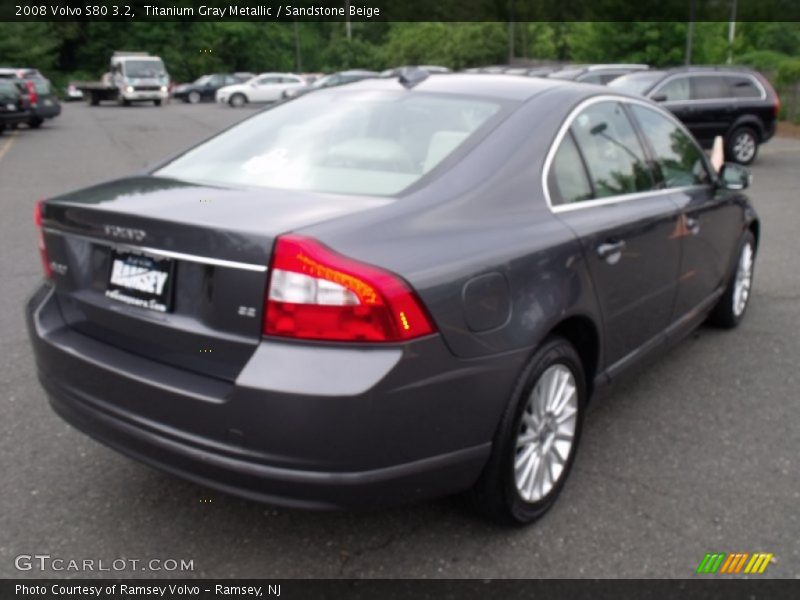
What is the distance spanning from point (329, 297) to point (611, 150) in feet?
6.05

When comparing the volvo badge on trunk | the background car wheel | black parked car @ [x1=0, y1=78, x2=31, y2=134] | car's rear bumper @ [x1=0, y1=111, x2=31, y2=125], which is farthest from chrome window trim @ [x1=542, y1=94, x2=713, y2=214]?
car's rear bumper @ [x1=0, y1=111, x2=31, y2=125]

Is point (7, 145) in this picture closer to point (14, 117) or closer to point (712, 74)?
point (14, 117)

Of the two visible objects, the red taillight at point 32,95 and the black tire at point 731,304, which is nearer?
the black tire at point 731,304

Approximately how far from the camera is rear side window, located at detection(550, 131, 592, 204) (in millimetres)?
3098

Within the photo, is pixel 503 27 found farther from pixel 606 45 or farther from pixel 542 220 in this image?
pixel 542 220

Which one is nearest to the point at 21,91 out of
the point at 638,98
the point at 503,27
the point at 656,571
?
the point at 638,98

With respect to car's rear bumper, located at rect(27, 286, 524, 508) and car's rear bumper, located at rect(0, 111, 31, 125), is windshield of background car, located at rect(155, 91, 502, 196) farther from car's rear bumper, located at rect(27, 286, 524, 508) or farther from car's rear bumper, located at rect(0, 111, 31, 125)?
car's rear bumper, located at rect(0, 111, 31, 125)

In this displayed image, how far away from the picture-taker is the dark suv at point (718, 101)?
14.3 metres

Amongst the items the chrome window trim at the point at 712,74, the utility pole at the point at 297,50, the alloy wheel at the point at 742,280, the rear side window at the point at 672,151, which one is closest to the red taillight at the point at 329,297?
the rear side window at the point at 672,151

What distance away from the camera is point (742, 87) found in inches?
579

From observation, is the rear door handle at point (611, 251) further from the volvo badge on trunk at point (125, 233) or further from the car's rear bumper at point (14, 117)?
the car's rear bumper at point (14, 117)

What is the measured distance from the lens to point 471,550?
2.83 meters

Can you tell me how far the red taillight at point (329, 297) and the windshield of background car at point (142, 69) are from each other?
39697 mm
